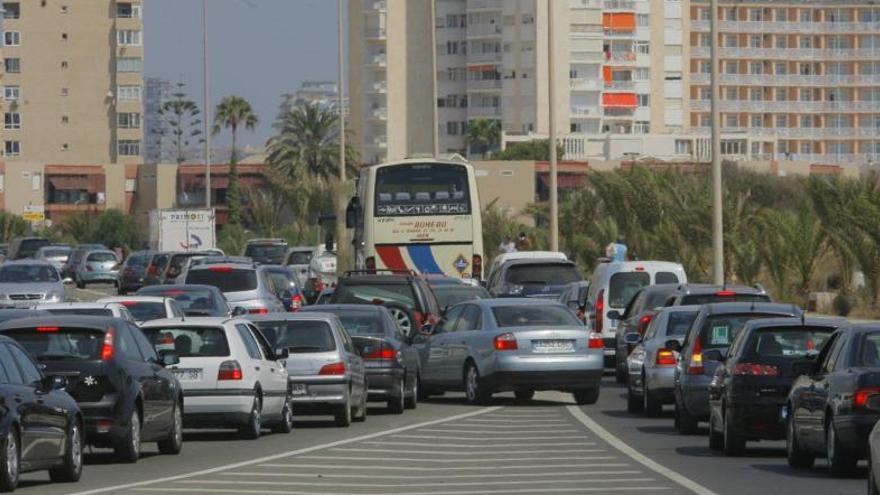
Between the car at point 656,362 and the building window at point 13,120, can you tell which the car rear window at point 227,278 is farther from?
the building window at point 13,120

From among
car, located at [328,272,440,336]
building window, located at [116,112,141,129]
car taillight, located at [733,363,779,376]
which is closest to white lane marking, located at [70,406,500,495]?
car taillight, located at [733,363,779,376]

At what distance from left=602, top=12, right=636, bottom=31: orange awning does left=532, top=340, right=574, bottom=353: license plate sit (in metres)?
138

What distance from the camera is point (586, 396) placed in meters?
32.1

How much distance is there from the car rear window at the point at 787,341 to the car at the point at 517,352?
8.66 meters

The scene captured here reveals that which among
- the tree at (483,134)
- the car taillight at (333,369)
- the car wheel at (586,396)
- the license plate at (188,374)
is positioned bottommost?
the car wheel at (586,396)

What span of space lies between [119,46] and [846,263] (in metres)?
111

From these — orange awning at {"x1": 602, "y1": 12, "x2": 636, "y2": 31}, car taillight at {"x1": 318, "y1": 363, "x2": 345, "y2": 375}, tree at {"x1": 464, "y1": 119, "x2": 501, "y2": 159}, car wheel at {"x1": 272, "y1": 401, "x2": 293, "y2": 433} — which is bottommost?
car wheel at {"x1": 272, "y1": 401, "x2": 293, "y2": 433}

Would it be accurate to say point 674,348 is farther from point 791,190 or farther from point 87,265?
point 791,190

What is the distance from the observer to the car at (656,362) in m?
28.1

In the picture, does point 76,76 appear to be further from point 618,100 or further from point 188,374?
point 188,374

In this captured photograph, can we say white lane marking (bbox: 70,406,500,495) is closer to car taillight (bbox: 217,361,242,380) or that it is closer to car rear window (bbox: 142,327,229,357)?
car taillight (bbox: 217,361,242,380)

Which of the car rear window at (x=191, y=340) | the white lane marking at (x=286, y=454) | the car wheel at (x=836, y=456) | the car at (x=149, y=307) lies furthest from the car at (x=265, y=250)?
the car wheel at (x=836, y=456)

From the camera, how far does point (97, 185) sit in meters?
144

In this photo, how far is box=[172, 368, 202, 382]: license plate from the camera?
24.7 meters
